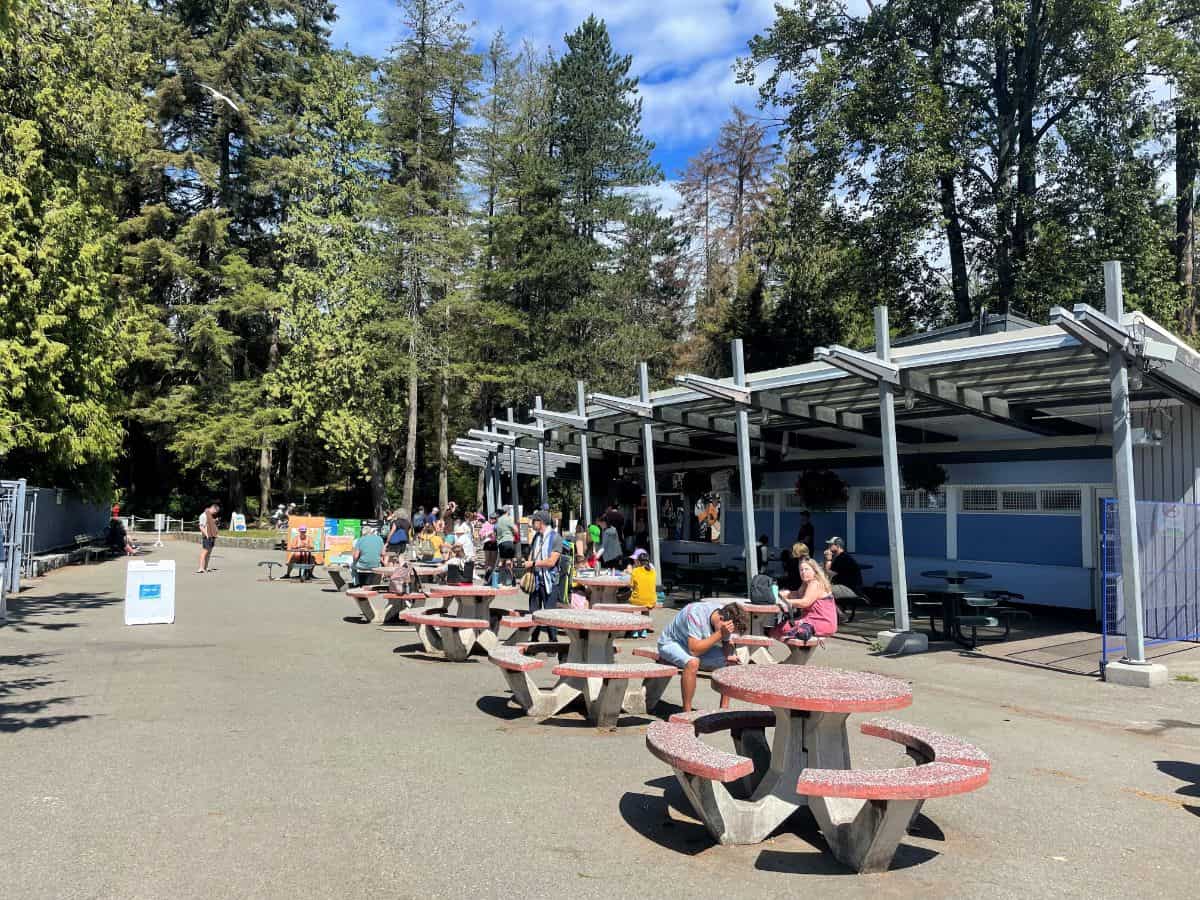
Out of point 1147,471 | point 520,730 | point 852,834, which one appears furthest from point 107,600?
point 1147,471

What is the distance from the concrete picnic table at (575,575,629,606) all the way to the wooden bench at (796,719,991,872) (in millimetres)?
7331

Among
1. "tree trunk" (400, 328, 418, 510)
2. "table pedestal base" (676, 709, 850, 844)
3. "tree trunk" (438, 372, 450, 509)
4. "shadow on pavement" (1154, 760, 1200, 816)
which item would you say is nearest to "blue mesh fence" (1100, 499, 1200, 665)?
"shadow on pavement" (1154, 760, 1200, 816)

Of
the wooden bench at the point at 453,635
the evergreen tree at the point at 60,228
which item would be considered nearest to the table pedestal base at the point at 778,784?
the wooden bench at the point at 453,635

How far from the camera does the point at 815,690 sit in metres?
4.94

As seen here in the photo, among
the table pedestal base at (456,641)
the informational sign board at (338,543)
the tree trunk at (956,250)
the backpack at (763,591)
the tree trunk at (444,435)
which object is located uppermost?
the tree trunk at (956,250)

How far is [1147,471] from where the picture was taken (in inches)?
524

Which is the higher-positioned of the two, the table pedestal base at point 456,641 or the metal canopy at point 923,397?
the metal canopy at point 923,397

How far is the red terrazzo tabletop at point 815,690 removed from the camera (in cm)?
470

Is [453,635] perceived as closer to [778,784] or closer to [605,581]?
[605,581]

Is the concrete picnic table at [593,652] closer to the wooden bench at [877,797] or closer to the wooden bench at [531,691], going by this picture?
the wooden bench at [531,691]

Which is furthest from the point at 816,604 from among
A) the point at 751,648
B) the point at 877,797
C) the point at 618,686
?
the point at 877,797

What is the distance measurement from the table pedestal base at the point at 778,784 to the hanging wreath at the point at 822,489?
13722 mm

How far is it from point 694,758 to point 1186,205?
33.6 metres

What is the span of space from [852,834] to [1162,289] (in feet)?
80.9
